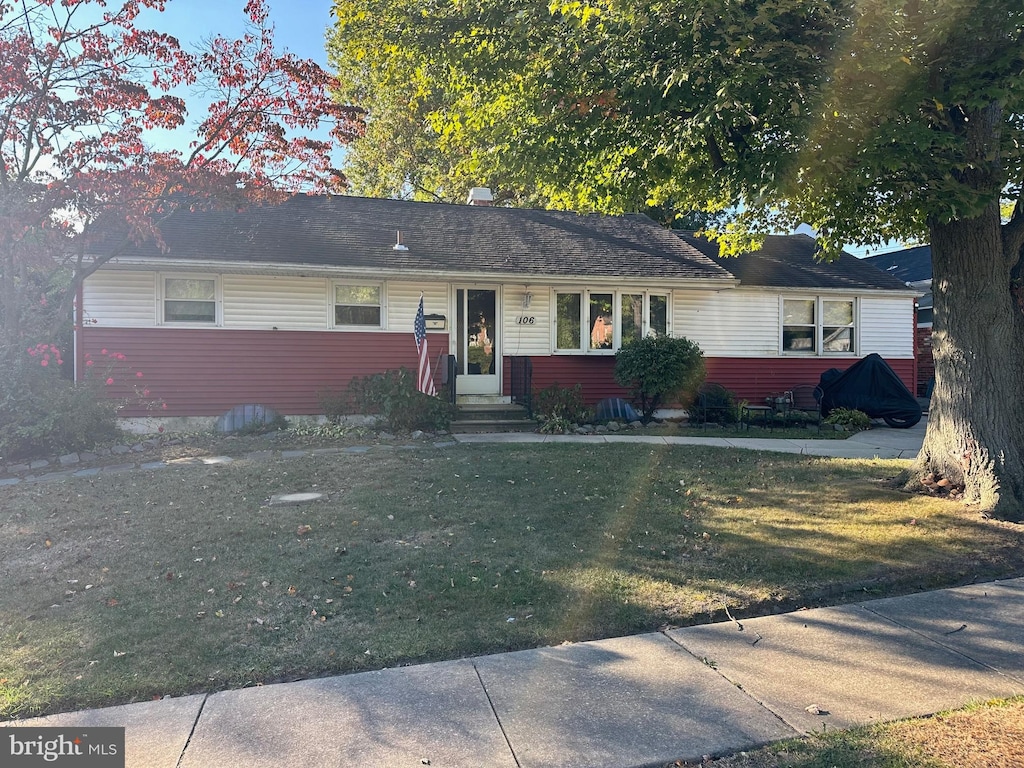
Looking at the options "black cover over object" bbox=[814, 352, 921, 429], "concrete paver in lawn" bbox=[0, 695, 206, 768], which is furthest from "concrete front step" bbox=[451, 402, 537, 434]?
"concrete paver in lawn" bbox=[0, 695, 206, 768]

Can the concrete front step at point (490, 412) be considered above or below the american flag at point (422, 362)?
below

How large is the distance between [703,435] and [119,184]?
33.0ft

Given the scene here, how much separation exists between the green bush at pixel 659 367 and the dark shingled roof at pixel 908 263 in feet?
42.2

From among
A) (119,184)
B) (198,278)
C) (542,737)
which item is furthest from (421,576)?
(198,278)

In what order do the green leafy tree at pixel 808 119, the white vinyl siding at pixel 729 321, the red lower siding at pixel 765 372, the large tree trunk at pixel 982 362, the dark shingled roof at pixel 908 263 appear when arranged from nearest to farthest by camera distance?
1. the green leafy tree at pixel 808 119
2. the large tree trunk at pixel 982 362
3. the white vinyl siding at pixel 729 321
4. the red lower siding at pixel 765 372
5. the dark shingled roof at pixel 908 263

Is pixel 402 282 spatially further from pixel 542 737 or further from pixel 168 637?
pixel 542 737

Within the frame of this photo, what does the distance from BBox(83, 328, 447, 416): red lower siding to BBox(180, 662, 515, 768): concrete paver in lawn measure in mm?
9844

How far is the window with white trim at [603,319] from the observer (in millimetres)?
14016

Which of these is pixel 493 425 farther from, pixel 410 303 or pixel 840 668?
pixel 840 668

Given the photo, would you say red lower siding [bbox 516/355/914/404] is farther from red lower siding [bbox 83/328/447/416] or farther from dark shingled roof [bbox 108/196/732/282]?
red lower siding [bbox 83/328/447/416]

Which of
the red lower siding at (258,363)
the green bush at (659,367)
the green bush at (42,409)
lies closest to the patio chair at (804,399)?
the green bush at (659,367)

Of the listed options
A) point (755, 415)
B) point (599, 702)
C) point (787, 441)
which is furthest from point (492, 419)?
point (599, 702)

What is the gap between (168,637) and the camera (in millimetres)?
3773

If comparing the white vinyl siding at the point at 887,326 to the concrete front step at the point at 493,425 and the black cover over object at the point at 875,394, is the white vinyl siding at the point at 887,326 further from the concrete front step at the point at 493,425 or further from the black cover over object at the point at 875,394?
the concrete front step at the point at 493,425
